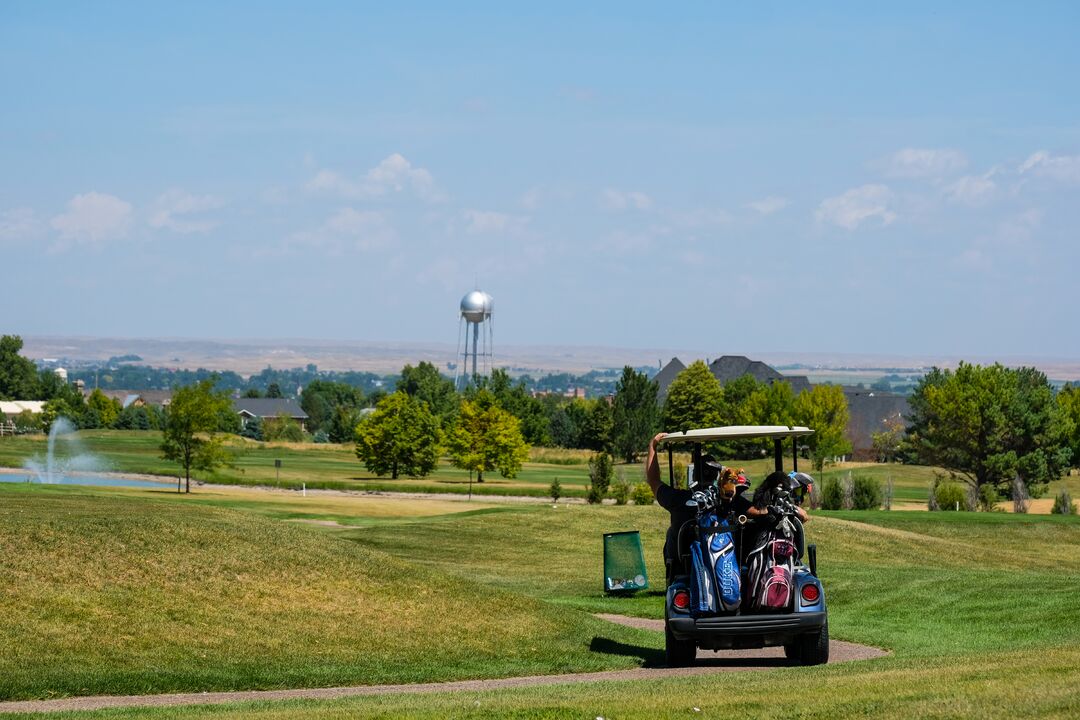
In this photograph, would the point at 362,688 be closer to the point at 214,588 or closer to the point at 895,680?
the point at 214,588

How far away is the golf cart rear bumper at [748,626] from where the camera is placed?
14.2 meters

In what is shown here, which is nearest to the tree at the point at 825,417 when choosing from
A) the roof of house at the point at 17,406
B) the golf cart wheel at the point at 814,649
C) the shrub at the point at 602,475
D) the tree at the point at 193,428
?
the shrub at the point at 602,475

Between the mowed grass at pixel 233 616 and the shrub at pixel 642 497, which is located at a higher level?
the mowed grass at pixel 233 616

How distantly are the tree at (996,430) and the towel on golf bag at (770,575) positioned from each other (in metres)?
67.1

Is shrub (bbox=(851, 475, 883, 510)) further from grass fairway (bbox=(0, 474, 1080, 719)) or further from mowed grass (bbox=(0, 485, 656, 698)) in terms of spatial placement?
mowed grass (bbox=(0, 485, 656, 698))

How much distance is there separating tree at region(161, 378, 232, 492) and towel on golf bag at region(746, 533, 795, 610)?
47529 millimetres

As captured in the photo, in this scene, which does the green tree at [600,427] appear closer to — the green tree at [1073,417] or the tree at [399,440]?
the tree at [399,440]

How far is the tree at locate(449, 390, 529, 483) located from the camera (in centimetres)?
7550

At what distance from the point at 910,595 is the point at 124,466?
6297 cm

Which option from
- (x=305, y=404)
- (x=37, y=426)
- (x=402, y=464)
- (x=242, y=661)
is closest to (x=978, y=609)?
(x=242, y=661)

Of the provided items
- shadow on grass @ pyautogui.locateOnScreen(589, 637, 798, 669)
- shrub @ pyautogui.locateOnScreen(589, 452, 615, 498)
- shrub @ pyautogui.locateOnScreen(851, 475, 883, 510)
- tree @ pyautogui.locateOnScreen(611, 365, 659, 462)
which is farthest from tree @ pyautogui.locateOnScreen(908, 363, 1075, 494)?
shadow on grass @ pyautogui.locateOnScreen(589, 637, 798, 669)

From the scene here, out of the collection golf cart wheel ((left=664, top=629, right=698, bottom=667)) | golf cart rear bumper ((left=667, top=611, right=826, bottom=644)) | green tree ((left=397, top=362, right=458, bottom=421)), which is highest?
green tree ((left=397, top=362, right=458, bottom=421))

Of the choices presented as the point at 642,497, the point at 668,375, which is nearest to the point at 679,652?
the point at 642,497

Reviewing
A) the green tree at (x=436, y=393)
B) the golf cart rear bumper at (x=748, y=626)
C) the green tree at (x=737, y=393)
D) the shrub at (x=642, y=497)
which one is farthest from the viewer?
the green tree at (x=436, y=393)
